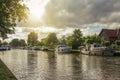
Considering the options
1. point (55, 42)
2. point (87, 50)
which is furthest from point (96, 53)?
point (55, 42)

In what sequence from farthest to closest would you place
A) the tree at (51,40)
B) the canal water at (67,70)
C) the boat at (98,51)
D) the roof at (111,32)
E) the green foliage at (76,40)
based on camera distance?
the tree at (51,40) < the green foliage at (76,40) < the roof at (111,32) < the boat at (98,51) < the canal water at (67,70)

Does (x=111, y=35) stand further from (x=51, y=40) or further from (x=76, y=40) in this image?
(x=51, y=40)

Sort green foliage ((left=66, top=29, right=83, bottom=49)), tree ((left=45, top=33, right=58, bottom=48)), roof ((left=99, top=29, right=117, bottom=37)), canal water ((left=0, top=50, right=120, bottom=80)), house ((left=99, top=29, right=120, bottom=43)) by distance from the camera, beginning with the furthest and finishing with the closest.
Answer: tree ((left=45, top=33, right=58, bottom=48))
green foliage ((left=66, top=29, right=83, bottom=49))
roof ((left=99, top=29, right=117, bottom=37))
house ((left=99, top=29, right=120, bottom=43))
canal water ((left=0, top=50, right=120, bottom=80))

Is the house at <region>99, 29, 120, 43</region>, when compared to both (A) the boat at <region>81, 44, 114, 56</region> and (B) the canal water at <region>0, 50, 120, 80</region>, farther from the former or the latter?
(B) the canal water at <region>0, 50, 120, 80</region>

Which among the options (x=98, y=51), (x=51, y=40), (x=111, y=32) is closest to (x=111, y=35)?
(x=111, y=32)

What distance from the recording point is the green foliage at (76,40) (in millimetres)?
122725

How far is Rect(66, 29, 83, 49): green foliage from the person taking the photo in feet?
403

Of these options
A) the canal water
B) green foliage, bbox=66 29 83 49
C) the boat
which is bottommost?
the canal water

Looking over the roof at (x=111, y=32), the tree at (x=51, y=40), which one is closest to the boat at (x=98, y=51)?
the roof at (x=111, y=32)

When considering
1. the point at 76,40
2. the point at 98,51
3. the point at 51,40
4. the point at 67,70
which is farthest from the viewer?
the point at 51,40

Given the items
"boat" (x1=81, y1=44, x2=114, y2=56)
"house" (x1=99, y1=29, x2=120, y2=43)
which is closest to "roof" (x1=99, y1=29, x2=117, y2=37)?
"house" (x1=99, y1=29, x2=120, y2=43)

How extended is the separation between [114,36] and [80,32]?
20.5 metres

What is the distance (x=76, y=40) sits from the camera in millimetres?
124938

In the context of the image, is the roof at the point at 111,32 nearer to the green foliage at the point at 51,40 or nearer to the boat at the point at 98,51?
the boat at the point at 98,51
